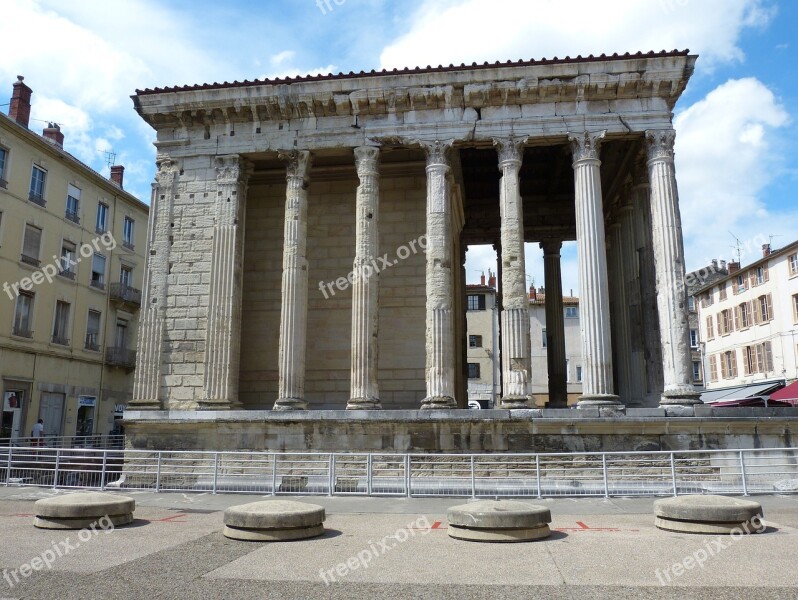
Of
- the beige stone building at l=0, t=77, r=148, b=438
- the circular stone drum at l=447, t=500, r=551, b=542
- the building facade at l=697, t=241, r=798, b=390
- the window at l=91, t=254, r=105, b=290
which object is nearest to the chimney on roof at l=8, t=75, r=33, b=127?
the beige stone building at l=0, t=77, r=148, b=438

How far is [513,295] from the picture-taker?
15211 millimetres

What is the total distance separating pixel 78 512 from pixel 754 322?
113ft

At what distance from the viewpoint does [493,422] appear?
1417 cm

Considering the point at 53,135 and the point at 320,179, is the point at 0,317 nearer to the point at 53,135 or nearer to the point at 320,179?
the point at 53,135

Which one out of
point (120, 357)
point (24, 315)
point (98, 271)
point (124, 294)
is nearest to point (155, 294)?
point (24, 315)

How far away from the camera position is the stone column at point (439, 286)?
1498 centimetres

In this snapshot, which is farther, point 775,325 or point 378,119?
point 775,325

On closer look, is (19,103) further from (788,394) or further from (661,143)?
(788,394)

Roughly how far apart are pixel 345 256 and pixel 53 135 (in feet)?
65.0

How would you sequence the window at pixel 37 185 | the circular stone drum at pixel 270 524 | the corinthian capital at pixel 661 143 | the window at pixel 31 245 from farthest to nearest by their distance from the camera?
the window at pixel 37 185
the window at pixel 31 245
the corinthian capital at pixel 661 143
the circular stone drum at pixel 270 524

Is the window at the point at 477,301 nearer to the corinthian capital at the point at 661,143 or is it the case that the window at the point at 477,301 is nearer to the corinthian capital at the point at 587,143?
the corinthian capital at the point at 587,143

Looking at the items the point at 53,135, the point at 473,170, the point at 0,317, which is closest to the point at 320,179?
the point at 473,170

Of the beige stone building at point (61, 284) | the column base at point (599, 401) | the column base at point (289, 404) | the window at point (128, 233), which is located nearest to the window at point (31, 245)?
the beige stone building at point (61, 284)

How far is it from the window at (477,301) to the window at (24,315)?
28069mm
